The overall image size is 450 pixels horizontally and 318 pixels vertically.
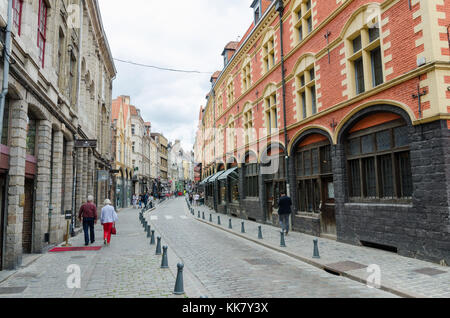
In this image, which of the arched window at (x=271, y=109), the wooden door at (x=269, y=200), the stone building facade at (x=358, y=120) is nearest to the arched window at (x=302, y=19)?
the stone building facade at (x=358, y=120)

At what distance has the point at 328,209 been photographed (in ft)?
41.0

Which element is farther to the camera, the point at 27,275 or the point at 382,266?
the point at 382,266

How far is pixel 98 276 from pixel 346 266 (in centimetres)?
593

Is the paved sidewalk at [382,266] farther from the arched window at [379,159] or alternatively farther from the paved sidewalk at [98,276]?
the paved sidewalk at [98,276]

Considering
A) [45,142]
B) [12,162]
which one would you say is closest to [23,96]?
[12,162]

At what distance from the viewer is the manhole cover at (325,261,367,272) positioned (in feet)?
24.9

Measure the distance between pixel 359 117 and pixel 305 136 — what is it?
144 inches

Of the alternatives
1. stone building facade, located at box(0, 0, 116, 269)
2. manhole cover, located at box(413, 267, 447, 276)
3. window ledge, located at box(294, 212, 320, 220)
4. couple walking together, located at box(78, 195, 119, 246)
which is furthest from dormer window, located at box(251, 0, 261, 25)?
manhole cover, located at box(413, 267, 447, 276)

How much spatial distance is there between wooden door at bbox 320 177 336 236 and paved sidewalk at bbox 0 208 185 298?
20.8 ft

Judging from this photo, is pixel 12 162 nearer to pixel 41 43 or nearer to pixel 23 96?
pixel 23 96

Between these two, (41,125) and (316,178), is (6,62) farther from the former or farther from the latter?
(316,178)

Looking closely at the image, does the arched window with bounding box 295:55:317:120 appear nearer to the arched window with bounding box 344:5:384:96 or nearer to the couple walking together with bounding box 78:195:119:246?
the arched window with bounding box 344:5:384:96

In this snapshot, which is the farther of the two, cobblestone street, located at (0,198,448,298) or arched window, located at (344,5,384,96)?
arched window, located at (344,5,384,96)

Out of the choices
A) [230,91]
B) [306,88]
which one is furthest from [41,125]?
[230,91]
